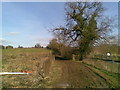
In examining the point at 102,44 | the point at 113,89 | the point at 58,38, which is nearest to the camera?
the point at 113,89

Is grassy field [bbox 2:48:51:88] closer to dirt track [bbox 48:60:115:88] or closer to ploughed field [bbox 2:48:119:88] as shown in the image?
ploughed field [bbox 2:48:119:88]

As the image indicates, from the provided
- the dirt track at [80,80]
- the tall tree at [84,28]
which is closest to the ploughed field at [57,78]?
the dirt track at [80,80]

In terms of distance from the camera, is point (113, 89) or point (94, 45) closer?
point (113, 89)

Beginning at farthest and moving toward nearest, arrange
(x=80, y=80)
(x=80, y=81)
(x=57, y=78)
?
(x=57, y=78)
(x=80, y=80)
(x=80, y=81)

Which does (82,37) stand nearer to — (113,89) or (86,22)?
(86,22)

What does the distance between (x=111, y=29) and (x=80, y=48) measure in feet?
19.6

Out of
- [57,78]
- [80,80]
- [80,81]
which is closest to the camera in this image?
[80,81]

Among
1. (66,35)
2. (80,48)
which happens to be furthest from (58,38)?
(80,48)

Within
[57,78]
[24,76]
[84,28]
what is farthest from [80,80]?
[84,28]

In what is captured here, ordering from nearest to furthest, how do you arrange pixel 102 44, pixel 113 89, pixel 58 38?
pixel 113 89 < pixel 102 44 < pixel 58 38

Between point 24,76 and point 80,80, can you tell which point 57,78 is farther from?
point 24,76

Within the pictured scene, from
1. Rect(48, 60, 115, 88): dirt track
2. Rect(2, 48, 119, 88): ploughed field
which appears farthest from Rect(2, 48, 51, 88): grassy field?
Rect(48, 60, 115, 88): dirt track

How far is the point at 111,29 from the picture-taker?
78.4 ft

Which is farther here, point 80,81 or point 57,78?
point 57,78
